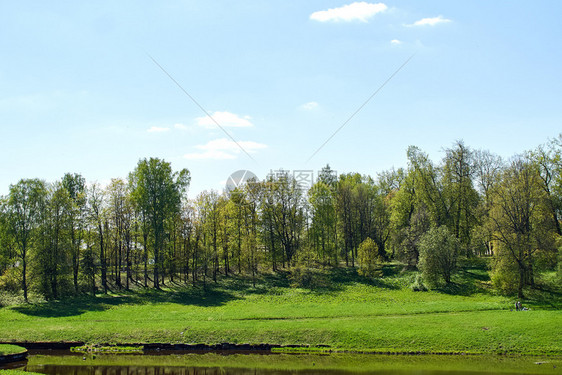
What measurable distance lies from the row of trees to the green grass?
1802 cm

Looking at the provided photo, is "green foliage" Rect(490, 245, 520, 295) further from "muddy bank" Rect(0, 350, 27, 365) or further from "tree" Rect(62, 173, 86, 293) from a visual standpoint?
"tree" Rect(62, 173, 86, 293)

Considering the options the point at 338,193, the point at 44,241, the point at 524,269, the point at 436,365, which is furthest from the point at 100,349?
the point at 338,193

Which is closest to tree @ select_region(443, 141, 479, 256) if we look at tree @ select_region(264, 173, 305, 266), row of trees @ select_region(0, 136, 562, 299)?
row of trees @ select_region(0, 136, 562, 299)

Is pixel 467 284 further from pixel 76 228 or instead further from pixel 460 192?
pixel 76 228

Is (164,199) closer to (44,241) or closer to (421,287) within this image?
(44,241)

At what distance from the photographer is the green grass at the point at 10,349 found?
30.2 metres

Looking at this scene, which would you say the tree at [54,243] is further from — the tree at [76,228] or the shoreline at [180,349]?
the shoreline at [180,349]

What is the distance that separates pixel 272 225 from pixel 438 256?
27.0 metres

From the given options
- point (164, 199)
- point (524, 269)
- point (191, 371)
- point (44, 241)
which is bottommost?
point (191, 371)

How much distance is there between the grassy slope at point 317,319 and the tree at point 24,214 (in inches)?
334

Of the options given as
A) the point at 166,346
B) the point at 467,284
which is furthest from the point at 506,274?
the point at 166,346

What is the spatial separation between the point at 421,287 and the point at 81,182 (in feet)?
193

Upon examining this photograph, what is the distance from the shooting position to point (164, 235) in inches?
2263

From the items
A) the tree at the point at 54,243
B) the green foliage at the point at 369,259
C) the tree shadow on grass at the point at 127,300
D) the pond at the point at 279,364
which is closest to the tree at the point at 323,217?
the green foliage at the point at 369,259
